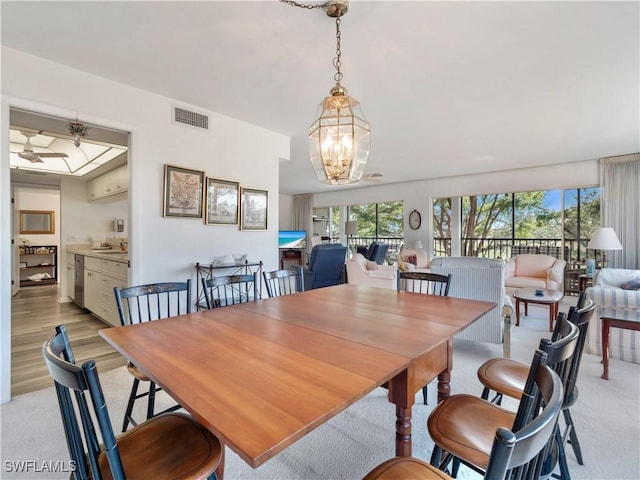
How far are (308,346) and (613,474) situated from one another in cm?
167

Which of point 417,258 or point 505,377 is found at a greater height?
point 417,258

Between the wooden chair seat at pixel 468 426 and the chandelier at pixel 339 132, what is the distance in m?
1.32

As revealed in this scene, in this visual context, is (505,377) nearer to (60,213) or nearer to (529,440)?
(529,440)

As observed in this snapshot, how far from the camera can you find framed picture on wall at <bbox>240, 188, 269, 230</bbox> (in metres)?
3.74

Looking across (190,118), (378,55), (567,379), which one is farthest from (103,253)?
(567,379)

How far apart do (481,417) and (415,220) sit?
699 centimetres

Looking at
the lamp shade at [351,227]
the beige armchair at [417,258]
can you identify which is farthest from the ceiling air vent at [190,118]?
the lamp shade at [351,227]

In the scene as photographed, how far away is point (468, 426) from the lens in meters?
1.24

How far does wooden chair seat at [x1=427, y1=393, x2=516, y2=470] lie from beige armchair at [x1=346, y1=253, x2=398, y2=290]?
12.0 feet

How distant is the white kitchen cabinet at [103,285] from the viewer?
12.1ft

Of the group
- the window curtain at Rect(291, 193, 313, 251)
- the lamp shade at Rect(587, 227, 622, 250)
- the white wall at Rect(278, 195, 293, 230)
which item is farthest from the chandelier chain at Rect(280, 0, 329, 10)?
the white wall at Rect(278, 195, 293, 230)

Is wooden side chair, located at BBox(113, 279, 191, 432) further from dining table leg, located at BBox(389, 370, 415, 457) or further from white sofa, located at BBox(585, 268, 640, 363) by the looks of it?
white sofa, located at BBox(585, 268, 640, 363)

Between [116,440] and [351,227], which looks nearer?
[116,440]

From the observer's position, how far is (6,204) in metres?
2.27
